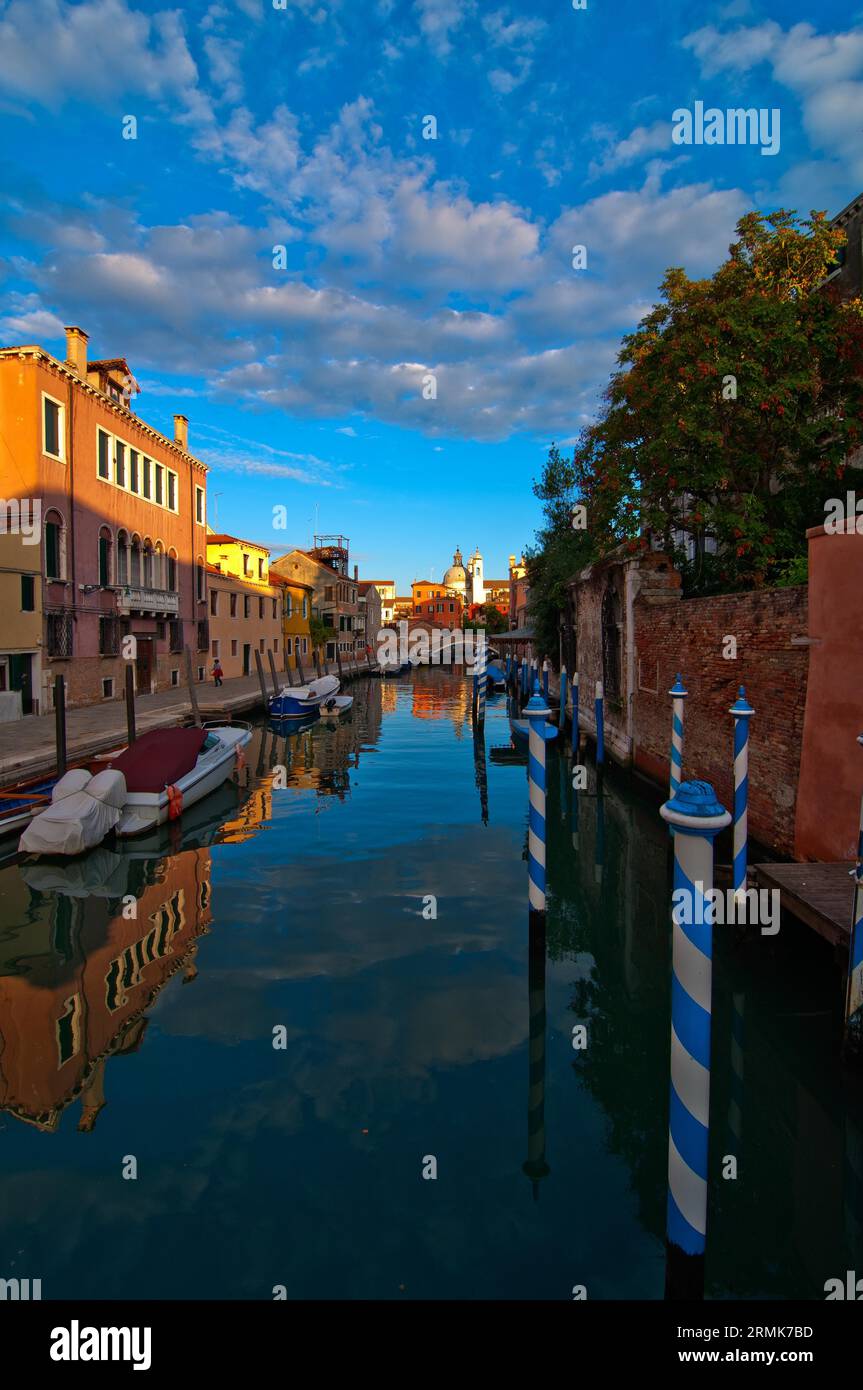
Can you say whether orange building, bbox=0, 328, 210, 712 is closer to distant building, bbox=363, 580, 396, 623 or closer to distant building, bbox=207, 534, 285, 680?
distant building, bbox=207, 534, 285, 680

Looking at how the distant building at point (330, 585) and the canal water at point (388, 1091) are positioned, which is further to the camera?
the distant building at point (330, 585)

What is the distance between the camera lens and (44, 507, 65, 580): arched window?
756 inches

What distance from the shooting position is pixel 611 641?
1672 centimetres

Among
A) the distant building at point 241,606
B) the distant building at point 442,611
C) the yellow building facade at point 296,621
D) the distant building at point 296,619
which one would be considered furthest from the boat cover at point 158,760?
the distant building at point 442,611

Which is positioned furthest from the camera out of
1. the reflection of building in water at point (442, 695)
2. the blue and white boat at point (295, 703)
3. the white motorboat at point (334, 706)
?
the reflection of building in water at point (442, 695)

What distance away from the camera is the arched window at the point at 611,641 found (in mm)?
15938

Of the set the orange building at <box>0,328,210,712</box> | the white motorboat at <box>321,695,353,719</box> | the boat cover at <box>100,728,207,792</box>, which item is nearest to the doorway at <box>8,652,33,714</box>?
the orange building at <box>0,328,210,712</box>

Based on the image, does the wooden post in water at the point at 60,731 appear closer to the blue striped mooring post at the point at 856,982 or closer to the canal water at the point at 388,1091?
the canal water at the point at 388,1091

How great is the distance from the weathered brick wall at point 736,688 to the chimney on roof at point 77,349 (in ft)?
58.5

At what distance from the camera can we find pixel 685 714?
1111 centimetres

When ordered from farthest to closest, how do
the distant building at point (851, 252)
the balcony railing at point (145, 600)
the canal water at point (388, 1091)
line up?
the balcony railing at point (145, 600) < the distant building at point (851, 252) < the canal water at point (388, 1091)

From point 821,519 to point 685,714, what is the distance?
410 centimetres

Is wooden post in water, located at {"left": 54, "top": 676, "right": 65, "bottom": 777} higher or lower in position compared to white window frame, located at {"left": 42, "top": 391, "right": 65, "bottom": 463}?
lower

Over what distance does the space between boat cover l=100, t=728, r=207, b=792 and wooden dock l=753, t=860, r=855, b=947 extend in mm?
8656
